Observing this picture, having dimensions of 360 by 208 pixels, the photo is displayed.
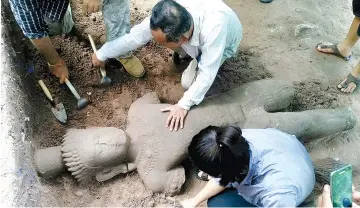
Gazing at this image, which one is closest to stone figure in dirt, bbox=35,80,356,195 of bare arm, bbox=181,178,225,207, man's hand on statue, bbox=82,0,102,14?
bare arm, bbox=181,178,225,207

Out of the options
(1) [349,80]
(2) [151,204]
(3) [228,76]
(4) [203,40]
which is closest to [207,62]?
(4) [203,40]

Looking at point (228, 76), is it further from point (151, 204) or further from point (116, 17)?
point (151, 204)

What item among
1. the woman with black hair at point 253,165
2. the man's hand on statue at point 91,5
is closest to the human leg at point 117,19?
the man's hand on statue at point 91,5

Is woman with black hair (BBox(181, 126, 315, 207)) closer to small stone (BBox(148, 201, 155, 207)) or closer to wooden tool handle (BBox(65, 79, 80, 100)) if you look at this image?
small stone (BBox(148, 201, 155, 207))

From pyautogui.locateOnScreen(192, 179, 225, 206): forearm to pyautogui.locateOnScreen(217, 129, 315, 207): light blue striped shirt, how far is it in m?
0.12

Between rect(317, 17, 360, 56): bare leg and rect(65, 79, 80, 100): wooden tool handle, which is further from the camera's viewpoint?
rect(317, 17, 360, 56): bare leg

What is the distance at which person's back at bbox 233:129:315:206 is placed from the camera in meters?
2.16

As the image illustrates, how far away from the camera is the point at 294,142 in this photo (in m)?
2.46

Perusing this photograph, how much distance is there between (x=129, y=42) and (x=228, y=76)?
88cm

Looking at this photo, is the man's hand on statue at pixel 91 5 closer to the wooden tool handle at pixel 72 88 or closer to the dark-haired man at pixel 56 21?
the dark-haired man at pixel 56 21

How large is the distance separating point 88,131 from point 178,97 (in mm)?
795

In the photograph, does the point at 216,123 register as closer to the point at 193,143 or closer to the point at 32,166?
the point at 193,143

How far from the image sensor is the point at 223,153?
2031 millimetres

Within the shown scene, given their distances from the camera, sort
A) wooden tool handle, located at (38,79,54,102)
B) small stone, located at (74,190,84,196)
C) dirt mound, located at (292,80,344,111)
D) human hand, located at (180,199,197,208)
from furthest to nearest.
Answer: dirt mound, located at (292,80,344,111), wooden tool handle, located at (38,79,54,102), small stone, located at (74,190,84,196), human hand, located at (180,199,197,208)
